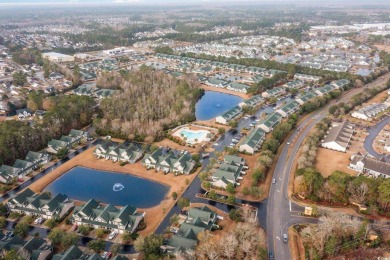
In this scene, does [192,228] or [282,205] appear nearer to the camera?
[192,228]

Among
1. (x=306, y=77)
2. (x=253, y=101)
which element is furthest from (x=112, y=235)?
(x=306, y=77)

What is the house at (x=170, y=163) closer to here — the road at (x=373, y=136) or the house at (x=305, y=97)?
the road at (x=373, y=136)

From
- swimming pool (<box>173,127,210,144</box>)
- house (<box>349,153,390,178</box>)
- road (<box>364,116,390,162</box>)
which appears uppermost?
house (<box>349,153,390,178</box>)

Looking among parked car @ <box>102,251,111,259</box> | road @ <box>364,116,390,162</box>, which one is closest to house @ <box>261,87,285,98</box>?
road @ <box>364,116,390,162</box>

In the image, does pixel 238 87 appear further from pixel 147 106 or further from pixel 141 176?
pixel 141 176

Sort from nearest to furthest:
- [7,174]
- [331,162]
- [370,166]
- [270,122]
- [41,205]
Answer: [41,205]
[7,174]
[370,166]
[331,162]
[270,122]

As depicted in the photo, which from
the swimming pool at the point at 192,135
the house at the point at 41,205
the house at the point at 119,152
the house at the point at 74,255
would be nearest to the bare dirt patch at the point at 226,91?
the swimming pool at the point at 192,135

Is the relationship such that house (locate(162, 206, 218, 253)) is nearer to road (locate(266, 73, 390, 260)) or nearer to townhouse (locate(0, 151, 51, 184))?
road (locate(266, 73, 390, 260))
